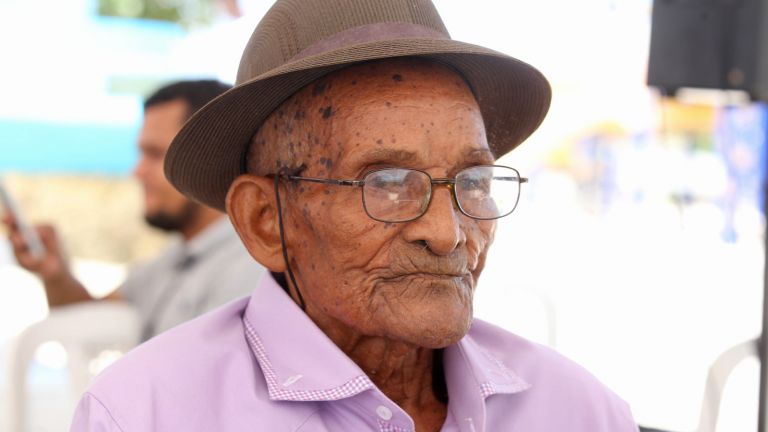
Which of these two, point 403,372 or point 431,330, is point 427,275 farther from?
point 403,372

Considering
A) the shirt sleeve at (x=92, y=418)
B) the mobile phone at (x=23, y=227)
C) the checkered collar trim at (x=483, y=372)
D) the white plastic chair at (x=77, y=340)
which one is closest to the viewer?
the shirt sleeve at (x=92, y=418)

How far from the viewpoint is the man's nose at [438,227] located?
1.45 metres

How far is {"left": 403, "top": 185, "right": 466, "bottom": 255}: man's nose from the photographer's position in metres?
1.45

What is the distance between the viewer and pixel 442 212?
1462 millimetres

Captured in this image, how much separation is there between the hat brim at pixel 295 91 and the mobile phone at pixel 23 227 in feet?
6.79

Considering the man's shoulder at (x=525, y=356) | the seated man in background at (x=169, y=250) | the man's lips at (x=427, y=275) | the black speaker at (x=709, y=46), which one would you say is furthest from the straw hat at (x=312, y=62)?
the seated man in background at (x=169, y=250)

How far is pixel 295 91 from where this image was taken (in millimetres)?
1551

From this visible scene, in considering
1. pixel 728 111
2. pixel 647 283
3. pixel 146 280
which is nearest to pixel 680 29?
pixel 146 280

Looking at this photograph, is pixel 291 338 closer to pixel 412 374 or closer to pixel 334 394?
pixel 334 394

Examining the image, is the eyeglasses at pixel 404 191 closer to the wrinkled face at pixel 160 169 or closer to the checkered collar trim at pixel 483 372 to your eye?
the checkered collar trim at pixel 483 372

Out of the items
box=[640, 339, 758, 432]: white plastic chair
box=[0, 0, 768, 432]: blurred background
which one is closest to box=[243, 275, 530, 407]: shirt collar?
box=[0, 0, 768, 432]: blurred background

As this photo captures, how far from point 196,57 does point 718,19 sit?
4728mm

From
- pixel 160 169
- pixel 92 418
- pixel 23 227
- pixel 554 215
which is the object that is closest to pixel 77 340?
pixel 23 227

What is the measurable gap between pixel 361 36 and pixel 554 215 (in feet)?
58.4
